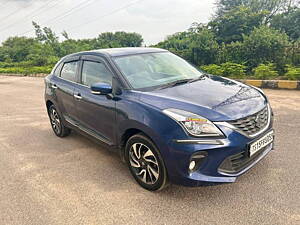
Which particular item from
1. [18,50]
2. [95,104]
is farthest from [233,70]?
[18,50]

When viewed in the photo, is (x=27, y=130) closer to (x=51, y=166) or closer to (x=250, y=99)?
(x=51, y=166)

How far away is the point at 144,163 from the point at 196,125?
32.3 inches

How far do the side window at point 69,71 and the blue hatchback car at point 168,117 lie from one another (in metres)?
0.09

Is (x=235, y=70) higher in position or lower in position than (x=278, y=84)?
higher

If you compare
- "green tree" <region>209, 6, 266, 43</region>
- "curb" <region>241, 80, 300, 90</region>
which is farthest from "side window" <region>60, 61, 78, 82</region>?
"green tree" <region>209, 6, 266, 43</region>

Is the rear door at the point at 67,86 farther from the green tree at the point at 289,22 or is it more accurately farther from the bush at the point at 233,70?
the green tree at the point at 289,22

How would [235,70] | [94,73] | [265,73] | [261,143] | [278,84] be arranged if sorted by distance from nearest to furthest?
[261,143] < [94,73] < [278,84] < [265,73] < [235,70]

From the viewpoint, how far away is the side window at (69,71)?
3826mm

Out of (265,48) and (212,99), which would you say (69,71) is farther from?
(265,48)

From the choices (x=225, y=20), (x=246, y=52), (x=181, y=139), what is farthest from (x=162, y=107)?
(x=225, y=20)

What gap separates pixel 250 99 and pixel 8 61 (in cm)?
5098

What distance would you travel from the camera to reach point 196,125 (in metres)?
2.22

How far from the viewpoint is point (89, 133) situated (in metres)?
3.50

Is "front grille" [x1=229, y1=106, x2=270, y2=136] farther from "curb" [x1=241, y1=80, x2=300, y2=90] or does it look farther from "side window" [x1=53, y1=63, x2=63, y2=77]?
"curb" [x1=241, y1=80, x2=300, y2=90]
